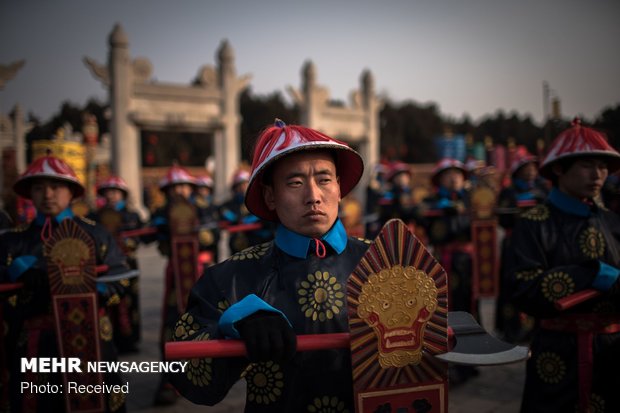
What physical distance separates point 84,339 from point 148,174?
62.7 ft

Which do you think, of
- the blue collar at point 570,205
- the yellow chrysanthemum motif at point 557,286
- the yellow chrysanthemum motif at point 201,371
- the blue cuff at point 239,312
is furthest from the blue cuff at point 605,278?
the yellow chrysanthemum motif at point 201,371

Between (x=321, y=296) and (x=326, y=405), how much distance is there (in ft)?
1.24

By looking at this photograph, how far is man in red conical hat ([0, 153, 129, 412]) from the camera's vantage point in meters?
3.25

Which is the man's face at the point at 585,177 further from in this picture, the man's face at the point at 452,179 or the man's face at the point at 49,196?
the man's face at the point at 452,179

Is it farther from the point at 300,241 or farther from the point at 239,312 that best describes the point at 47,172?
the point at 239,312

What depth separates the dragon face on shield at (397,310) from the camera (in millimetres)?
1358

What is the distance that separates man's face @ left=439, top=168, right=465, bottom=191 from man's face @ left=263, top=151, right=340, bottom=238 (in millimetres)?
5210

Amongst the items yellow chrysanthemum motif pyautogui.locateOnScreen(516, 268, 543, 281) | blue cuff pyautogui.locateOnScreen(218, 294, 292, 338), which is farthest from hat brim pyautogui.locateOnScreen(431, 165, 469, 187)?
blue cuff pyautogui.locateOnScreen(218, 294, 292, 338)

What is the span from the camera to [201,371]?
1.60m

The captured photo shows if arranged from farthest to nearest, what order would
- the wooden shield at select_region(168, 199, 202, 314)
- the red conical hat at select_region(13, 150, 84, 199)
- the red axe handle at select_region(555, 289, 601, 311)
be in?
the wooden shield at select_region(168, 199, 202, 314) → the red conical hat at select_region(13, 150, 84, 199) → the red axe handle at select_region(555, 289, 601, 311)

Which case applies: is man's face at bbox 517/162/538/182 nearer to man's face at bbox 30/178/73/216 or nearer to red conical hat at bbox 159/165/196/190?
red conical hat at bbox 159/165/196/190

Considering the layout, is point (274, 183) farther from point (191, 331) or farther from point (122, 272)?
point (122, 272)

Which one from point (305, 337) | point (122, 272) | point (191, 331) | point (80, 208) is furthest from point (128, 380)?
point (305, 337)

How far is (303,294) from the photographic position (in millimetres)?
1755
